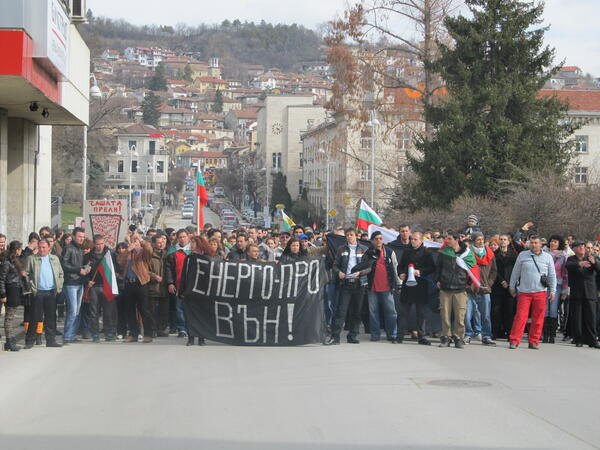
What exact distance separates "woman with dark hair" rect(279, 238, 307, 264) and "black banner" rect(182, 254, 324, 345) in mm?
159

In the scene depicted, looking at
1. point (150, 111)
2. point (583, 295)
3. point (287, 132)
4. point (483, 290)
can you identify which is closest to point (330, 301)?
point (483, 290)

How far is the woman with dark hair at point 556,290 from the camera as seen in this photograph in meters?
15.5

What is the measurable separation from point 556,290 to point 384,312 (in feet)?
10.1

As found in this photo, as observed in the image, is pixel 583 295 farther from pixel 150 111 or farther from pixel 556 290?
pixel 150 111

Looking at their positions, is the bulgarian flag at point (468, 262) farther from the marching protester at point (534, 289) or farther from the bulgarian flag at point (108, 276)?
the bulgarian flag at point (108, 276)

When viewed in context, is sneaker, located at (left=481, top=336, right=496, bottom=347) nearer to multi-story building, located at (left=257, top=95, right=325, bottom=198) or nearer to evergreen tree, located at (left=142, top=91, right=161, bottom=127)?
multi-story building, located at (left=257, top=95, right=325, bottom=198)

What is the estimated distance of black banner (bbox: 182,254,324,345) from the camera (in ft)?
48.1

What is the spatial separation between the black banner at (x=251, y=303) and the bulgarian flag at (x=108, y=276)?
1349 mm

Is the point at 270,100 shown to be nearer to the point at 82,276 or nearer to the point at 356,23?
the point at 356,23

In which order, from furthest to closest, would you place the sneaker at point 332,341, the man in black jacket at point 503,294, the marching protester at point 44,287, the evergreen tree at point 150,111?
the evergreen tree at point 150,111, the man in black jacket at point 503,294, the sneaker at point 332,341, the marching protester at point 44,287

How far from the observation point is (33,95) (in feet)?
64.2

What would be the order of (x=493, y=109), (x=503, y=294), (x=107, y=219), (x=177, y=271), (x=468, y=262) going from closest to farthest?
(x=468, y=262) < (x=177, y=271) < (x=503, y=294) < (x=107, y=219) < (x=493, y=109)

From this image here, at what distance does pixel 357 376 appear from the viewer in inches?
453

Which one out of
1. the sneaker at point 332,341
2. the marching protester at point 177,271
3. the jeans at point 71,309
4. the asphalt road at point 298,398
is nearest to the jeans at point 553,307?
the asphalt road at point 298,398
